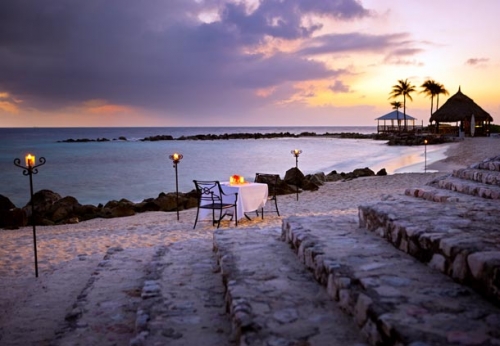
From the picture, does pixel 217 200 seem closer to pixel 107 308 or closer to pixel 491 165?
pixel 107 308

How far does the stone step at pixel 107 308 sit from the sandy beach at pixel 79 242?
12.4 inches

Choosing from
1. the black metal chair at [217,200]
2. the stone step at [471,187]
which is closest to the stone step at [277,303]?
the stone step at [471,187]

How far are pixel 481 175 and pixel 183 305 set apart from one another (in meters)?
4.74

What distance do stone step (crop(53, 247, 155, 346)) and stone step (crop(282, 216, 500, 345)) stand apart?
1647mm

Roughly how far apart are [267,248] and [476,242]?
7.07ft

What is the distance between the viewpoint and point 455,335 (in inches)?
80.9

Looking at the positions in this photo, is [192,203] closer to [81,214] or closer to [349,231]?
[81,214]

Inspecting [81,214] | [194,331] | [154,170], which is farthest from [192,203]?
[154,170]

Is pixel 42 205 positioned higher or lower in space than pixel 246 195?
lower

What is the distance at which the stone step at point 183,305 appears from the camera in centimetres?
280

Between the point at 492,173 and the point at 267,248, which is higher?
the point at 492,173

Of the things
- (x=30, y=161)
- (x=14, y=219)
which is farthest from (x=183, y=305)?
(x=14, y=219)

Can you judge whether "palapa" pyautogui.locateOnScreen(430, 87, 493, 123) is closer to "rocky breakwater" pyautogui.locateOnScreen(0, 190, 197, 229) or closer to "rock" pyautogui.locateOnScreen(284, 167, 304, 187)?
"rock" pyautogui.locateOnScreen(284, 167, 304, 187)

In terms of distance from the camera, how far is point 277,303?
2.93 m
